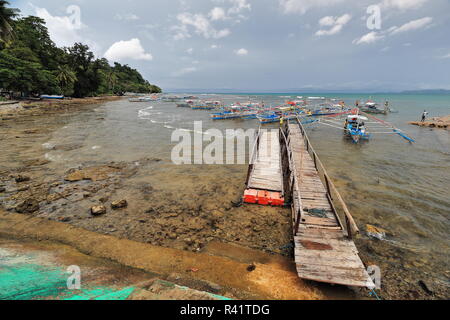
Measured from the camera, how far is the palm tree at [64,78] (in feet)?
207

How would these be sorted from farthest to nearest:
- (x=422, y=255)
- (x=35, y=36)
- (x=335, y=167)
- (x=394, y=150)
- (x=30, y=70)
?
(x=35, y=36) < (x=30, y=70) < (x=394, y=150) < (x=335, y=167) < (x=422, y=255)

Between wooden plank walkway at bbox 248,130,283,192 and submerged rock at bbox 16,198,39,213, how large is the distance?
1029 cm

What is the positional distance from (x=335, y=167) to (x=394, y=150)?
414 inches

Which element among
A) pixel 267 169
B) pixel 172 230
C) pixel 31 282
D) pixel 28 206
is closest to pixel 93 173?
pixel 28 206

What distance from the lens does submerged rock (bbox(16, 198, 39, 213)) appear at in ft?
28.2

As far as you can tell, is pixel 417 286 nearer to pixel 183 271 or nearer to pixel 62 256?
pixel 183 271

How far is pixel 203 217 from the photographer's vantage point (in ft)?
29.5

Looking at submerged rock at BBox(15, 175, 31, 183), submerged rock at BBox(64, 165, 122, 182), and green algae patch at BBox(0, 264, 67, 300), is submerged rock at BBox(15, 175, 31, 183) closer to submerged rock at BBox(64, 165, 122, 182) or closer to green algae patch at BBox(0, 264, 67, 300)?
submerged rock at BBox(64, 165, 122, 182)

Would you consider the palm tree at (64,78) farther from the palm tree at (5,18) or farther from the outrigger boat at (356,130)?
the outrigger boat at (356,130)

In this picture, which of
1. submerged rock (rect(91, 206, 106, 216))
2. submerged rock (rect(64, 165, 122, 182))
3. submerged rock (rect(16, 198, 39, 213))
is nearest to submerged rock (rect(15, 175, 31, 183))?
submerged rock (rect(64, 165, 122, 182))

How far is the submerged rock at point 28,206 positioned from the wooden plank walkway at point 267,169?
10293 mm

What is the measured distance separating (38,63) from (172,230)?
7439cm
